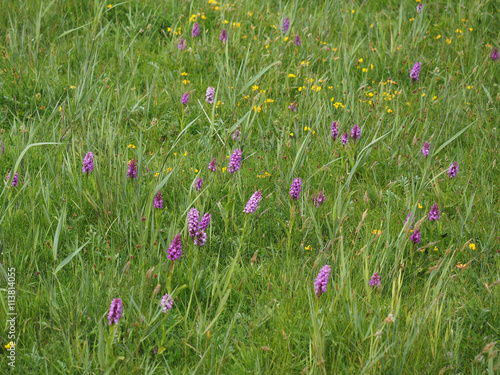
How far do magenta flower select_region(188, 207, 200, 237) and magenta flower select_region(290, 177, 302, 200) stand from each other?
1.92 ft

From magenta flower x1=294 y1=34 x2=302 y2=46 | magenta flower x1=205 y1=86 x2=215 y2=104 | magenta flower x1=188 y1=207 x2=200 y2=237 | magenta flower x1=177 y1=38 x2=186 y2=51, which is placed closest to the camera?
magenta flower x1=188 y1=207 x2=200 y2=237

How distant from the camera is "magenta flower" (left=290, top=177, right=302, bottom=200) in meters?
2.52

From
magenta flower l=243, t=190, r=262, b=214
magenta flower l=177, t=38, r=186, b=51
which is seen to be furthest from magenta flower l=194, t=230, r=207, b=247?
magenta flower l=177, t=38, r=186, b=51

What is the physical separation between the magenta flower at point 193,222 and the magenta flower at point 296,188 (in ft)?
1.92

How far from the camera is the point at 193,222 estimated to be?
2168 mm

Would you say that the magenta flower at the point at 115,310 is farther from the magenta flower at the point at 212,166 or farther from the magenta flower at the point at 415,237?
the magenta flower at the point at 415,237

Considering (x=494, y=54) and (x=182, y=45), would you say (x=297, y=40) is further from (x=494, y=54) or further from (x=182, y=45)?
(x=494, y=54)

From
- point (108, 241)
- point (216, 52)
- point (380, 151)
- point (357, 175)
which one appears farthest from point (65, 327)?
point (216, 52)

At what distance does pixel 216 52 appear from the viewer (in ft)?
12.6

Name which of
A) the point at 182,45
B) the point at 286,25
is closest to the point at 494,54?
the point at 286,25

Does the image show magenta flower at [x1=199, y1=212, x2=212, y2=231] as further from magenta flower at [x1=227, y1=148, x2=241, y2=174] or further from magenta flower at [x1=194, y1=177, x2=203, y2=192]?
magenta flower at [x1=227, y1=148, x2=241, y2=174]

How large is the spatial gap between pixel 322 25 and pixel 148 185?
250 centimetres

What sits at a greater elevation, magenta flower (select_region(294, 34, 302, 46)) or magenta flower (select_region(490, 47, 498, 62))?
magenta flower (select_region(490, 47, 498, 62))

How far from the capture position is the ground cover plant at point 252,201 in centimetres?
188
